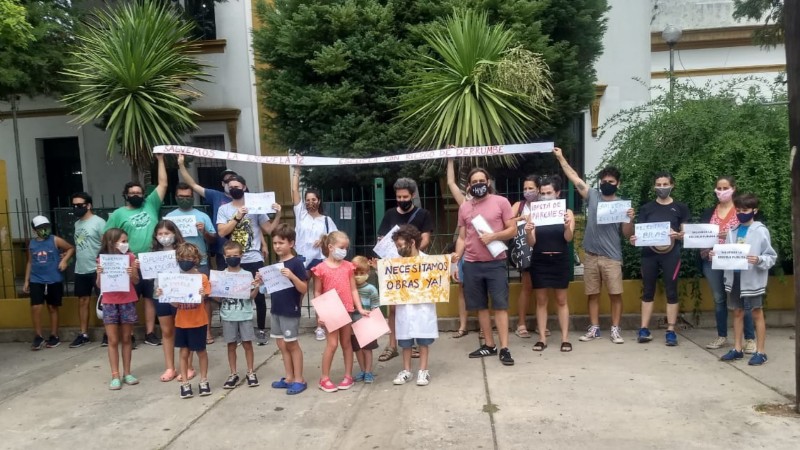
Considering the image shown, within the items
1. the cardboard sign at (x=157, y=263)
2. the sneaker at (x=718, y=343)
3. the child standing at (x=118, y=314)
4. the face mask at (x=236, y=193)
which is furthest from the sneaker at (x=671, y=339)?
the child standing at (x=118, y=314)

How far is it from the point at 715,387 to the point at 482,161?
419cm

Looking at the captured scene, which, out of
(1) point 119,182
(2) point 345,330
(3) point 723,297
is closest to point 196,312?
(2) point 345,330

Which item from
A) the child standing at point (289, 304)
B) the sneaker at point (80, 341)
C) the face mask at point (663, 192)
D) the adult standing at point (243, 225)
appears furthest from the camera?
the sneaker at point (80, 341)

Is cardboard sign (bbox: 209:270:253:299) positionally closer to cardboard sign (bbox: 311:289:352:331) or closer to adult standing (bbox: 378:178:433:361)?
cardboard sign (bbox: 311:289:352:331)

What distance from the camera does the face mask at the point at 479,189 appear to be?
5848 millimetres

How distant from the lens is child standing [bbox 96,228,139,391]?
5715 mm

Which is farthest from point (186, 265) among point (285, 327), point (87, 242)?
point (87, 242)

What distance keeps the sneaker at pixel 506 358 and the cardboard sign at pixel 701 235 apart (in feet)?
6.99

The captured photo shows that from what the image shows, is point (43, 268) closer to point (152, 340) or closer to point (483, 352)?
point (152, 340)

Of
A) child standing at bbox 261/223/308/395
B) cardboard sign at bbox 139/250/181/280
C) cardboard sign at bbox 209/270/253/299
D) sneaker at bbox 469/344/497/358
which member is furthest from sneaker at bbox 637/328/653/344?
cardboard sign at bbox 139/250/181/280

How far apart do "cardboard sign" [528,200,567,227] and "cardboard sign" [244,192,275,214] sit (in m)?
2.88

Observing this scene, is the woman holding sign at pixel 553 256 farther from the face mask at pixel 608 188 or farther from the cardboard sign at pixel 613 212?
the face mask at pixel 608 188

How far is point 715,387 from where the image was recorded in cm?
513

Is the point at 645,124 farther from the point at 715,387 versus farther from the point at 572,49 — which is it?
the point at 715,387
